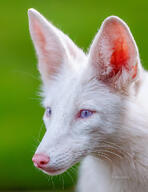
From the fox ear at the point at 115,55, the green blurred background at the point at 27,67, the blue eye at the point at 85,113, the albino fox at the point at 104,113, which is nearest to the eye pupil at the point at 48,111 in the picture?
the albino fox at the point at 104,113

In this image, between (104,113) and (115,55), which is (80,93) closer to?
(104,113)

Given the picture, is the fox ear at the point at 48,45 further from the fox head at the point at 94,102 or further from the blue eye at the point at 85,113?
the blue eye at the point at 85,113

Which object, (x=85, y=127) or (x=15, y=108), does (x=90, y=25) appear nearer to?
(x=15, y=108)

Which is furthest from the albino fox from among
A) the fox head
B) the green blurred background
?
the green blurred background

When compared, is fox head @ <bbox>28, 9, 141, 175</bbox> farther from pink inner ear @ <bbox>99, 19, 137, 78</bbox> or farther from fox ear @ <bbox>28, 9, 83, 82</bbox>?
fox ear @ <bbox>28, 9, 83, 82</bbox>

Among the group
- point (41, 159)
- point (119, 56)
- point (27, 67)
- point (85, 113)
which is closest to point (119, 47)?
point (119, 56)

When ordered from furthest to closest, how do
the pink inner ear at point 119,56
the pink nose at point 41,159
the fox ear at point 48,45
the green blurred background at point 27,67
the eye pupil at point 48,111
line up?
1. the green blurred background at point 27,67
2. the fox ear at point 48,45
3. the eye pupil at point 48,111
4. the pink inner ear at point 119,56
5. the pink nose at point 41,159
